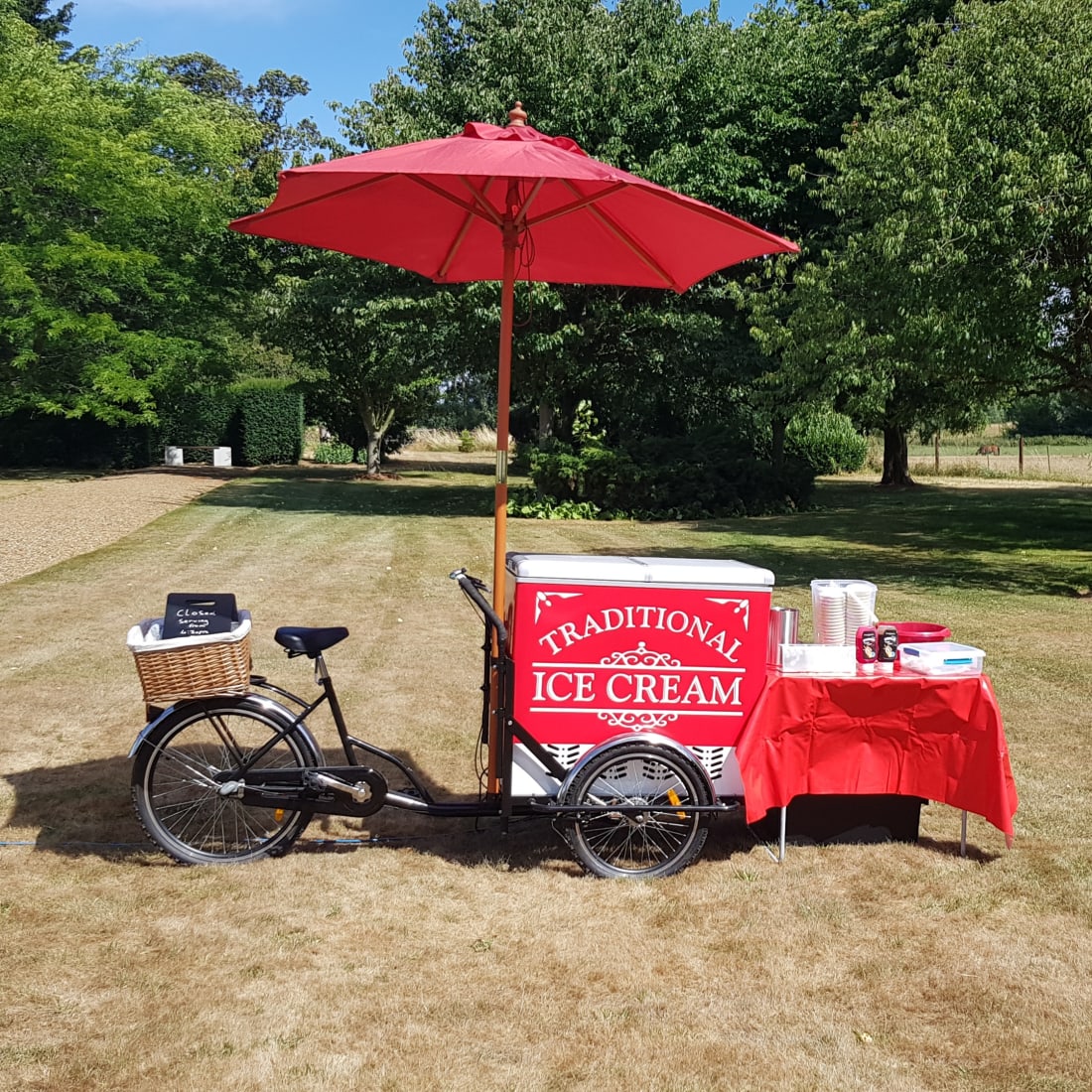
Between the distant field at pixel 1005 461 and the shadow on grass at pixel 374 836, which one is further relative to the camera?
the distant field at pixel 1005 461

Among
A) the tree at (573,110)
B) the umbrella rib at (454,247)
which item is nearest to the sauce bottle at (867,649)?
the umbrella rib at (454,247)

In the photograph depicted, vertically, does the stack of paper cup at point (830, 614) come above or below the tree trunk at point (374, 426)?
below

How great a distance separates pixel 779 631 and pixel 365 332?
21.2 m

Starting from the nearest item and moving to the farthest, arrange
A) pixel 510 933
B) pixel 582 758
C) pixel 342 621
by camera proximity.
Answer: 1. pixel 510 933
2. pixel 582 758
3. pixel 342 621

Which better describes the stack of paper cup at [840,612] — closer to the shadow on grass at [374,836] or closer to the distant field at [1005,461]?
the shadow on grass at [374,836]

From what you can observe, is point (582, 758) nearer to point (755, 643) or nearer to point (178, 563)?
point (755, 643)

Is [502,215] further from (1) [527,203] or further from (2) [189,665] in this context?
(2) [189,665]

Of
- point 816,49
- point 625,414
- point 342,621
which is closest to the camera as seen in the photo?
point 342,621

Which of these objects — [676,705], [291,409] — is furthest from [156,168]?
[676,705]

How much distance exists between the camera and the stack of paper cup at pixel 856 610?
4754 millimetres

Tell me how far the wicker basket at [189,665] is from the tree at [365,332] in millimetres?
16924

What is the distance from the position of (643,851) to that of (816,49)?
78.4ft

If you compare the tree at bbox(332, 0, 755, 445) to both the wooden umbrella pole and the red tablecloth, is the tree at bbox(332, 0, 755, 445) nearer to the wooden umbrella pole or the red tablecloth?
the wooden umbrella pole

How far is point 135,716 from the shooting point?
6.88 meters
